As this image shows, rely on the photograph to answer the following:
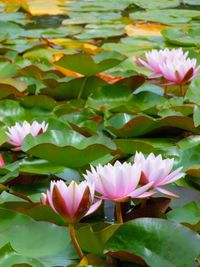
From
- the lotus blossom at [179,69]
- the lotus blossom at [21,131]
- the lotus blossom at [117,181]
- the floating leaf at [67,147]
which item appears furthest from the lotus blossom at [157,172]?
the lotus blossom at [179,69]

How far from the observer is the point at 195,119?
4.21ft

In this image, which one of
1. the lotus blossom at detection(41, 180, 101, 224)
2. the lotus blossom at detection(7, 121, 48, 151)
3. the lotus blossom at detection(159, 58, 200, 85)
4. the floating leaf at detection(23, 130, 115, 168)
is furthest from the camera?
the lotus blossom at detection(159, 58, 200, 85)

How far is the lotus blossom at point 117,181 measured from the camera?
81 cm

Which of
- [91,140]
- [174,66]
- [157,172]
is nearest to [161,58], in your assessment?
[174,66]

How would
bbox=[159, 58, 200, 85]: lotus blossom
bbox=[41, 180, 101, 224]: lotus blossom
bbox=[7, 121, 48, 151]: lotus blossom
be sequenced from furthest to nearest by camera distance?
bbox=[159, 58, 200, 85]: lotus blossom, bbox=[7, 121, 48, 151]: lotus blossom, bbox=[41, 180, 101, 224]: lotus blossom

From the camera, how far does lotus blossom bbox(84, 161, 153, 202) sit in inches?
32.1

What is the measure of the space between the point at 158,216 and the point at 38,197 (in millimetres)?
237

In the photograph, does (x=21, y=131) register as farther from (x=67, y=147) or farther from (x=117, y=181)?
(x=117, y=181)

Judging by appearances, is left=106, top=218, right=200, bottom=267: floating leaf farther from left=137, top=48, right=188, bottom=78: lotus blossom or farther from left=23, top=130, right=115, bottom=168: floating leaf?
left=137, top=48, right=188, bottom=78: lotus blossom

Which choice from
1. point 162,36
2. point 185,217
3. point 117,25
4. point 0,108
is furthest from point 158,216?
point 117,25

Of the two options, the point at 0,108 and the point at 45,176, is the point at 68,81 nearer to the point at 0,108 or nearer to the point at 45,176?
the point at 0,108

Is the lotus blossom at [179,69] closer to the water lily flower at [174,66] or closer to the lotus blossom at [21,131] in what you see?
the water lily flower at [174,66]

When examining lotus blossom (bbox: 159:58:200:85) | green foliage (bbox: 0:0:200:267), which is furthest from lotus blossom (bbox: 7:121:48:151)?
lotus blossom (bbox: 159:58:200:85)

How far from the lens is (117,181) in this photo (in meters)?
0.82
